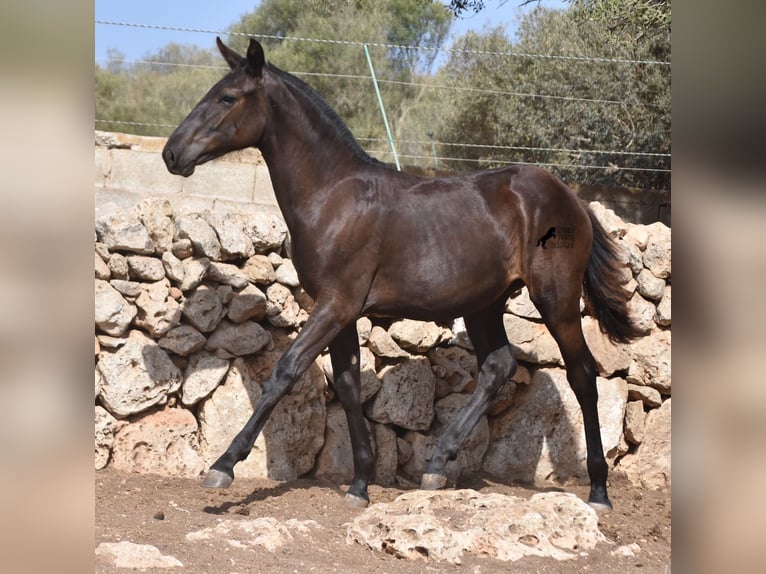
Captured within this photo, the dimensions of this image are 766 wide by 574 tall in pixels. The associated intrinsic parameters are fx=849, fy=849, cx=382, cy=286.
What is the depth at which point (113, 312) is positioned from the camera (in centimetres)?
504

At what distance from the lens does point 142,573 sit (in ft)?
9.07

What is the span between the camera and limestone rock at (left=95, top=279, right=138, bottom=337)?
5039 millimetres

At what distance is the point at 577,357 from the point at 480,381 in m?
0.59

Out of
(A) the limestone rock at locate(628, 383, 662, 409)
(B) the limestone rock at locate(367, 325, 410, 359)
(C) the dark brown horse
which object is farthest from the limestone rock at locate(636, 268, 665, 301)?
(B) the limestone rock at locate(367, 325, 410, 359)

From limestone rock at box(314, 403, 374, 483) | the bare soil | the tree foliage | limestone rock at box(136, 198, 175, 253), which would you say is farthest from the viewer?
the tree foliage

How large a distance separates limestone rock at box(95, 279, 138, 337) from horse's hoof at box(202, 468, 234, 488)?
1370 millimetres

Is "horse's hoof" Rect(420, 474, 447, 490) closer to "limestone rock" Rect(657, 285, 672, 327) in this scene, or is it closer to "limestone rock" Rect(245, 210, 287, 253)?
"limestone rock" Rect(245, 210, 287, 253)

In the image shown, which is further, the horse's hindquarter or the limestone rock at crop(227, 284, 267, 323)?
the limestone rock at crop(227, 284, 267, 323)

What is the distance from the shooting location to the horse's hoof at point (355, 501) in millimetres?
4623

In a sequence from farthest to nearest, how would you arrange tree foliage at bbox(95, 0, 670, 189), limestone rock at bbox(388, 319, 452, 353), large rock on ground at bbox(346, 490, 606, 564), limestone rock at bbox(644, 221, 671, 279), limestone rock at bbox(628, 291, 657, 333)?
tree foliage at bbox(95, 0, 670, 189) < limestone rock at bbox(644, 221, 671, 279) < limestone rock at bbox(628, 291, 657, 333) < limestone rock at bbox(388, 319, 452, 353) < large rock on ground at bbox(346, 490, 606, 564)
